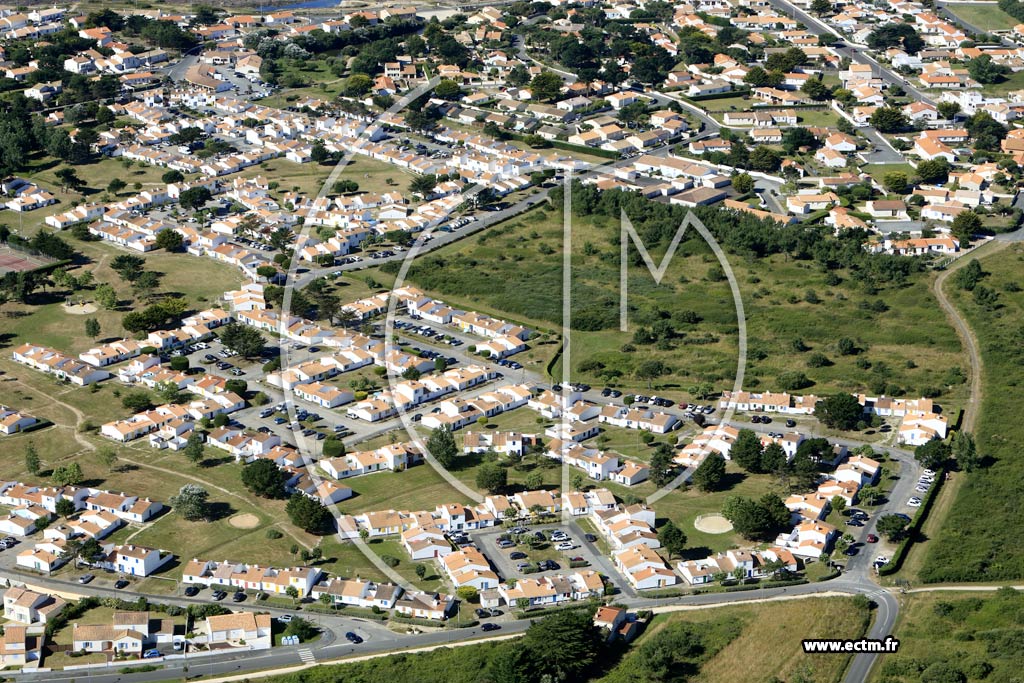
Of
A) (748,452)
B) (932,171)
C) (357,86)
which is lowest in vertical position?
(357,86)

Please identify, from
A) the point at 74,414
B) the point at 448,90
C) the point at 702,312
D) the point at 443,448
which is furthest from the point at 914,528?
the point at 448,90

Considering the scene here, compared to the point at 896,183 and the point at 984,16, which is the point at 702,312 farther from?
the point at 984,16

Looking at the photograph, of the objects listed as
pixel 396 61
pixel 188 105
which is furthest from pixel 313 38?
pixel 188 105

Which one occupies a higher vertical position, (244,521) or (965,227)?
(965,227)

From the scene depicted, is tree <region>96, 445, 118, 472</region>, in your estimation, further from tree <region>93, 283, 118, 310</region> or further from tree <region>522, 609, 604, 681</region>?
tree <region>522, 609, 604, 681</region>

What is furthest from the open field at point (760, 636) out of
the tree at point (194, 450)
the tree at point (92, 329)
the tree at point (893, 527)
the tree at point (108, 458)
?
the tree at point (92, 329)

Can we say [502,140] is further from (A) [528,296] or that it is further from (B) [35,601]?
(B) [35,601]

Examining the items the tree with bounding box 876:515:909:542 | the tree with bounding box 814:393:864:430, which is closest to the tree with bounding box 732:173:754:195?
the tree with bounding box 814:393:864:430
